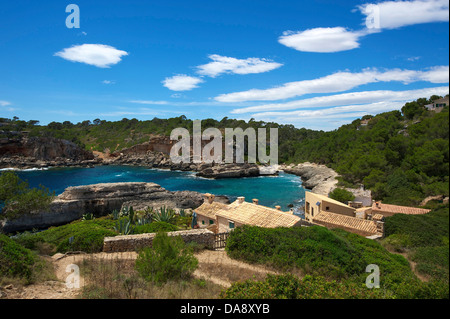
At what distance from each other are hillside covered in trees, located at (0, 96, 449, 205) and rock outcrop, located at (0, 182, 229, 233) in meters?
19.0

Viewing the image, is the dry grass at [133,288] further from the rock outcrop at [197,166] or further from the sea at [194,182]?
the rock outcrop at [197,166]

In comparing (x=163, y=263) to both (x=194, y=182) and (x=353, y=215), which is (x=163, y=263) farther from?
(x=194, y=182)

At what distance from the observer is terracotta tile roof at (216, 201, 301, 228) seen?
14.0m

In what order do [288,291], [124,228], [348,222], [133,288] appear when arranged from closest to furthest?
[288,291], [133,288], [124,228], [348,222]

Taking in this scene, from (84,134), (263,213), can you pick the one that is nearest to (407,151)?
(263,213)

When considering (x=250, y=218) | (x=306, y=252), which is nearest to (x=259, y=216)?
(x=250, y=218)

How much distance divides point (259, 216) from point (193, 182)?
37402mm

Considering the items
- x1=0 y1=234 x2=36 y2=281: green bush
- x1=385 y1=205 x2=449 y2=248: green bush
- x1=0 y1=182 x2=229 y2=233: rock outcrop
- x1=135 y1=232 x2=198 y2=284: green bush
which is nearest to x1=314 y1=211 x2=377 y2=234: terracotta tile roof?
x1=385 y1=205 x2=449 y2=248: green bush

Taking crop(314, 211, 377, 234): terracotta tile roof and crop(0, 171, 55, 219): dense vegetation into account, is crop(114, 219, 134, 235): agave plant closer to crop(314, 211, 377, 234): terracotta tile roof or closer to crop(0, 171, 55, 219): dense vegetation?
crop(0, 171, 55, 219): dense vegetation

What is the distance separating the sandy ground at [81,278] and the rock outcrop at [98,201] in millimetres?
20790

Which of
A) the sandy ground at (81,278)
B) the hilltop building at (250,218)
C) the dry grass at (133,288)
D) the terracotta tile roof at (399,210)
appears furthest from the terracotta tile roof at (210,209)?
the dry grass at (133,288)

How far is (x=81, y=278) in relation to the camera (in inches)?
273

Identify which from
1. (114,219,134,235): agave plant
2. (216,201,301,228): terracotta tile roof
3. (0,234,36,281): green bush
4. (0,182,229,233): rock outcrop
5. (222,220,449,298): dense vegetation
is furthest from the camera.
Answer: (0,182,229,233): rock outcrop
